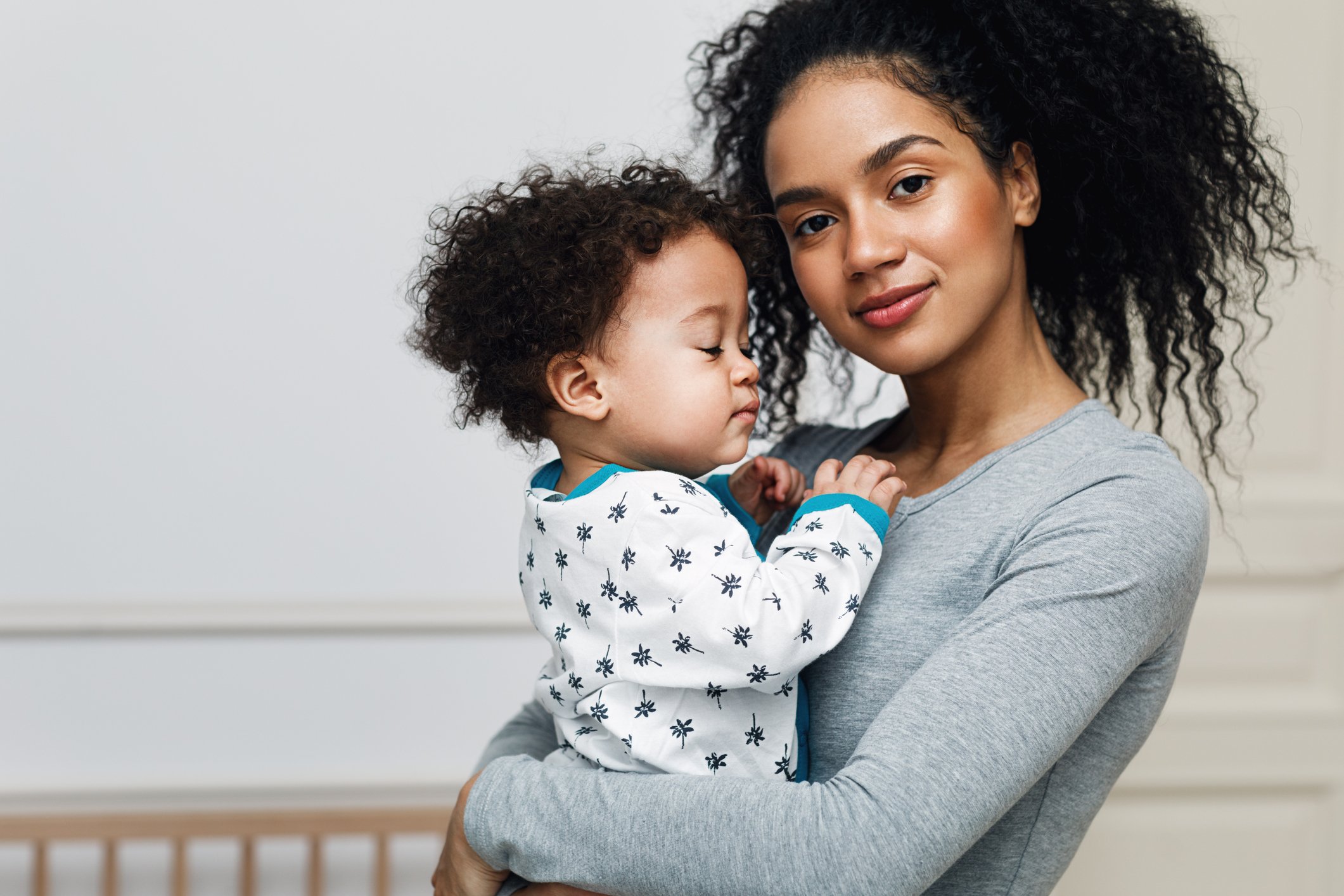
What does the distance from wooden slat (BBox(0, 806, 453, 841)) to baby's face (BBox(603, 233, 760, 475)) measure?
1248mm

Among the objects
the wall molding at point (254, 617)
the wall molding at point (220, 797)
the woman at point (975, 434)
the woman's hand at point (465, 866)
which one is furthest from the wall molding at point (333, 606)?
the woman's hand at point (465, 866)

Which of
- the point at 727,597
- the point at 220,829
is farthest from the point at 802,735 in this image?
the point at 220,829

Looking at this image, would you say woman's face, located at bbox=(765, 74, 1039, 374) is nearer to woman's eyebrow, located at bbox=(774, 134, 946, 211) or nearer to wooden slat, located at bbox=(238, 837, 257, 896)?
woman's eyebrow, located at bbox=(774, 134, 946, 211)

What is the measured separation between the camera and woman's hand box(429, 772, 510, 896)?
1.06 m

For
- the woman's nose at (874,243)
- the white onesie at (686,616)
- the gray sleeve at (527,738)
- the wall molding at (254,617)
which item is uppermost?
the woman's nose at (874,243)

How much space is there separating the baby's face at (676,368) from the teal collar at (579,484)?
53mm

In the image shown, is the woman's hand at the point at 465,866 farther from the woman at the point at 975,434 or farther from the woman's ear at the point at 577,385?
the woman's ear at the point at 577,385

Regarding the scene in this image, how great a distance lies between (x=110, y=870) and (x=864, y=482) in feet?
5.66

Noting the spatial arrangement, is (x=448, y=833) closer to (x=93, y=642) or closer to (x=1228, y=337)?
(x=93, y=642)

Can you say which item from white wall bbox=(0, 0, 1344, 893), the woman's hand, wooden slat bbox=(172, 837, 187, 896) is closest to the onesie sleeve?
the woman's hand

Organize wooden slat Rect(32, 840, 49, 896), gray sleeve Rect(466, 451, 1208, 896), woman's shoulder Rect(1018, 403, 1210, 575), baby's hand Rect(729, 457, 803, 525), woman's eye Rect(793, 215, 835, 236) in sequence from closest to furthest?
gray sleeve Rect(466, 451, 1208, 896) < woman's shoulder Rect(1018, 403, 1210, 575) < woman's eye Rect(793, 215, 835, 236) < baby's hand Rect(729, 457, 803, 525) < wooden slat Rect(32, 840, 49, 896)

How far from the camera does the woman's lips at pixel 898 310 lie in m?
1.16

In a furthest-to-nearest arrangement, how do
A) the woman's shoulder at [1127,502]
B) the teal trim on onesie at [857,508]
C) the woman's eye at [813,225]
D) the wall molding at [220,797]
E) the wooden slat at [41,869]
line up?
the wall molding at [220,797] < the wooden slat at [41,869] < the woman's eye at [813,225] < the teal trim on onesie at [857,508] < the woman's shoulder at [1127,502]

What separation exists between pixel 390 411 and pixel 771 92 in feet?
3.85
